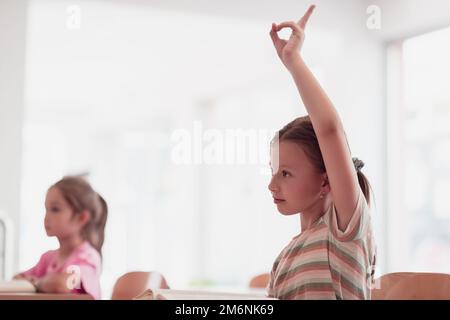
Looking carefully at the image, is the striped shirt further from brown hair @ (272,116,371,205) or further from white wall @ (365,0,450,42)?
white wall @ (365,0,450,42)

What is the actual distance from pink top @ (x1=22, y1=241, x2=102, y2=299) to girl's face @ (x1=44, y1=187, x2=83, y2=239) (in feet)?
0.09

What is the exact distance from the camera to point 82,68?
3.53 feet

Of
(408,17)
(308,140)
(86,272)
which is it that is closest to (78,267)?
(86,272)

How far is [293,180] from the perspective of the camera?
2.97 ft

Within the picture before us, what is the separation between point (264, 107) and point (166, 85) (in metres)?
0.16

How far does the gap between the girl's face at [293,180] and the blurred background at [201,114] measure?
0.03 meters

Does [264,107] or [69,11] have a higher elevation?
[69,11]

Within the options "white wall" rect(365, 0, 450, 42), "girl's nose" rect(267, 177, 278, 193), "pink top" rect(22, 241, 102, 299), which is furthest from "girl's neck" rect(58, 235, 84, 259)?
"white wall" rect(365, 0, 450, 42)

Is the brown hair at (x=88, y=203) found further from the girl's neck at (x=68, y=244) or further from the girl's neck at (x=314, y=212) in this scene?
the girl's neck at (x=314, y=212)

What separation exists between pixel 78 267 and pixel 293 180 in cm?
34

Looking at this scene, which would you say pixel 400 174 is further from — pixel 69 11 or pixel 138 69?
pixel 69 11

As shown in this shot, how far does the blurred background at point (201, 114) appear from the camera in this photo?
3.30 feet

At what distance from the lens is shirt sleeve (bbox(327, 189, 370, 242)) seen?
82 cm
